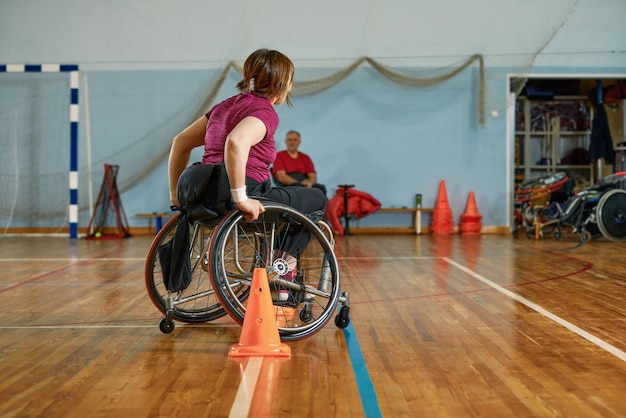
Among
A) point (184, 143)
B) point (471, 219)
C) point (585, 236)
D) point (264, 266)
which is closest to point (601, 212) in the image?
point (585, 236)

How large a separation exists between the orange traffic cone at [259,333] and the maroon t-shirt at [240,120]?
1.46 ft

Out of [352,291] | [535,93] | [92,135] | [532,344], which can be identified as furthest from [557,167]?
[532,344]

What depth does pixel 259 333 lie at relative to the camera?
7.27ft

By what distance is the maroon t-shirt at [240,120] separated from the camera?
2352 mm

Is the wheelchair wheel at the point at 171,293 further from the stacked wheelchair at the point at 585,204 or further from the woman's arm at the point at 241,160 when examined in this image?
the stacked wheelchair at the point at 585,204

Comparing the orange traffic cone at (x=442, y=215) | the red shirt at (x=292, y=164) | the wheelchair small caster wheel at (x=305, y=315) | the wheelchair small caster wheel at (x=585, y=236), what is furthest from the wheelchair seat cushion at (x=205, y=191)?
the orange traffic cone at (x=442, y=215)

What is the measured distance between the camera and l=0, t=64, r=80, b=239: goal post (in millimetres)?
8055

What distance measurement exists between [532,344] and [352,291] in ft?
4.65

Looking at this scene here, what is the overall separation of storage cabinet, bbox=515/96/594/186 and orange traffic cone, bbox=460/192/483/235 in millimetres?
1922

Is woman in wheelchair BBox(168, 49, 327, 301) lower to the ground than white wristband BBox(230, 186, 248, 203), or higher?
higher

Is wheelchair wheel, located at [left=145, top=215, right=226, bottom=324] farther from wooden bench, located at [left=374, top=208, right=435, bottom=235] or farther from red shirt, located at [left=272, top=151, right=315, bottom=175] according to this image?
→ wooden bench, located at [left=374, top=208, right=435, bottom=235]

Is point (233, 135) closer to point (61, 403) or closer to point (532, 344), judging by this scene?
point (61, 403)

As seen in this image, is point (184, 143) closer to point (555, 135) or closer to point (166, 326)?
point (166, 326)

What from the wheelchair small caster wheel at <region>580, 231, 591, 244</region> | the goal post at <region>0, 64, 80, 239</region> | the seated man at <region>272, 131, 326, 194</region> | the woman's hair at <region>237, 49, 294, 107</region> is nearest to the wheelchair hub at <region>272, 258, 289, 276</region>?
the woman's hair at <region>237, 49, 294, 107</region>
